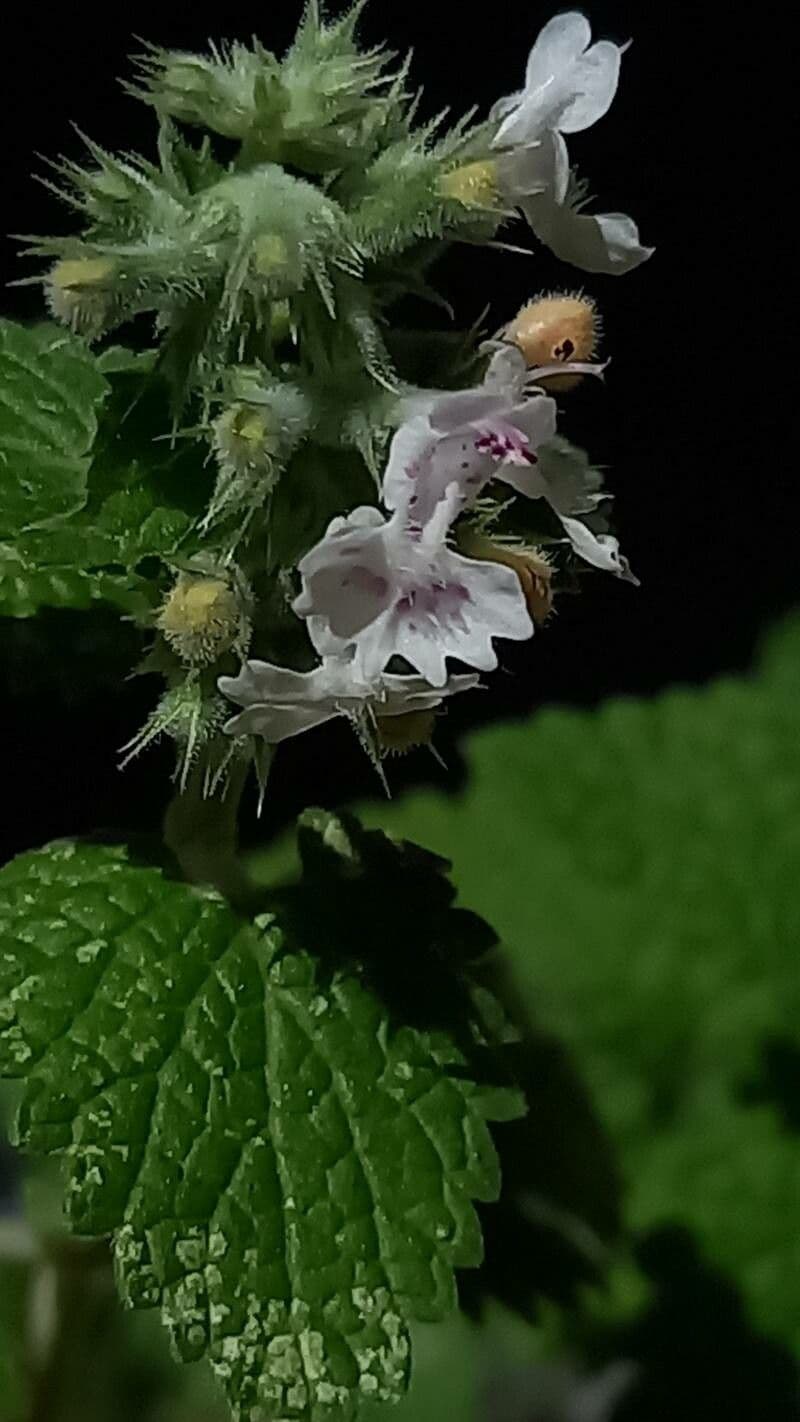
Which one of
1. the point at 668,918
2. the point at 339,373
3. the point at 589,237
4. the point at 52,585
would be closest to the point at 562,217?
the point at 589,237

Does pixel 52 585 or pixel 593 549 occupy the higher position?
pixel 593 549

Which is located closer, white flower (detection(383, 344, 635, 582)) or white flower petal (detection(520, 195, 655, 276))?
white flower (detection(383, 344, 635, 582))

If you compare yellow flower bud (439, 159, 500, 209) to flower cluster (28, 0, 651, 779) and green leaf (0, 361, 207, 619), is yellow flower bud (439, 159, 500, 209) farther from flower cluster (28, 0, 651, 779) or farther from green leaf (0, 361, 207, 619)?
green leaf (0, 361, 207, 619)

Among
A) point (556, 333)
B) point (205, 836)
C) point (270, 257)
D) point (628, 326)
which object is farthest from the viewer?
point (628, 326)

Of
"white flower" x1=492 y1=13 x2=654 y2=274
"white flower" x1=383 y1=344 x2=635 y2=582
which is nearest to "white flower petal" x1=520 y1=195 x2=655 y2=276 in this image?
"white flower" x1=492 y1=13 x2=654 y2=274

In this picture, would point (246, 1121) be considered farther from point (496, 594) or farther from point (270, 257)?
point (270, 257)

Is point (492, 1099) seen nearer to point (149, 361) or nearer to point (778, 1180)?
point (149, 361)
